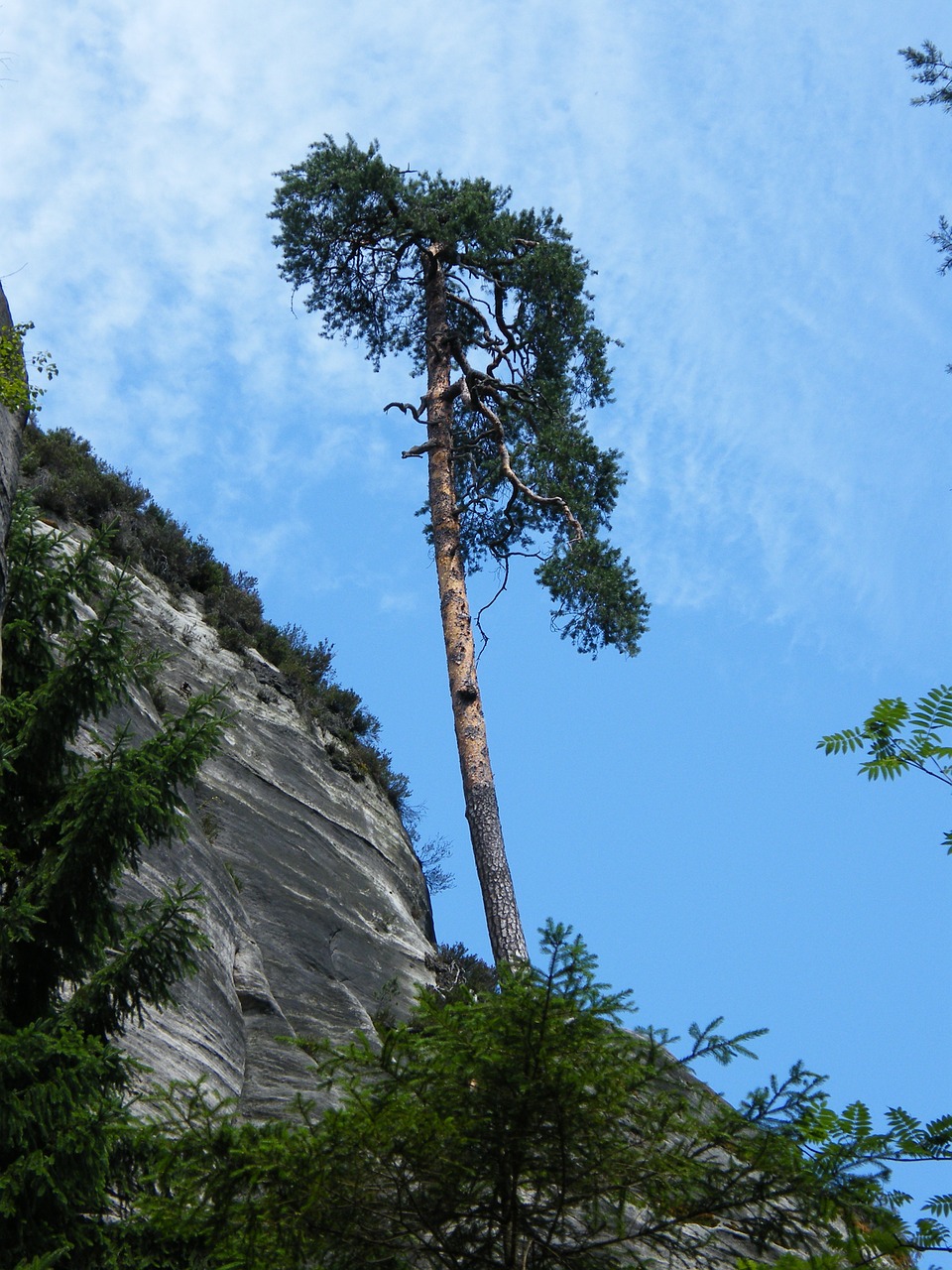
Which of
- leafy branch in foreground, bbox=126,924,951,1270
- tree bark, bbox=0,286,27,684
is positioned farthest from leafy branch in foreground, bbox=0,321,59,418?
leafy branch in foreground, bbox=126,924,951,1270

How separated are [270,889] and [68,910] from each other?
22.6ft

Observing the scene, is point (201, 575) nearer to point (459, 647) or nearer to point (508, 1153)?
point (459, 647)

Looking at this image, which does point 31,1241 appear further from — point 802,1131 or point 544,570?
point 544,570

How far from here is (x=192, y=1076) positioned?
9.37 metres

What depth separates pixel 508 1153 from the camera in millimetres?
5398

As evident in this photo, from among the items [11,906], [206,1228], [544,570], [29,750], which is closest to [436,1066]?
[206,1228]

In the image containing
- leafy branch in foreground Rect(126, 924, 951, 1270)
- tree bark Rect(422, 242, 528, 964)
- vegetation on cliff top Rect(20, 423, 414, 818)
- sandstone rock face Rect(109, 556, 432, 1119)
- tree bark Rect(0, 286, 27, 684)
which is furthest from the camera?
vegetation on cliff top Rect(20, 423, 414, 818)

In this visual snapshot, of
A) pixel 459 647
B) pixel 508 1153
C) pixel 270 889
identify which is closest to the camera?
pixel 508 1153

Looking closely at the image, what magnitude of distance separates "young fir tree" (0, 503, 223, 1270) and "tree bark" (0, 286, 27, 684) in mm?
144

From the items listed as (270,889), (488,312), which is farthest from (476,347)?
(270,889)

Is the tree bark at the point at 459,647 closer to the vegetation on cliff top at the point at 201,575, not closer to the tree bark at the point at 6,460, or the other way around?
the vegetation on cliff top at the point at 201,575

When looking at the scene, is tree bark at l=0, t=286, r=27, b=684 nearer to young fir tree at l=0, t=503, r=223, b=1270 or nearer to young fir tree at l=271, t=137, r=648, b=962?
young fir tree at l=0, t=503, r=223, b=1270

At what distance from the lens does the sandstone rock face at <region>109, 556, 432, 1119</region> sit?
1056cm

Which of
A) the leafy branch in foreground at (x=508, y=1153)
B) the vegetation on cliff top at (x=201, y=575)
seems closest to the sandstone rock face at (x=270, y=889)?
the vegetation on cliff top at (x=201, y=575)
